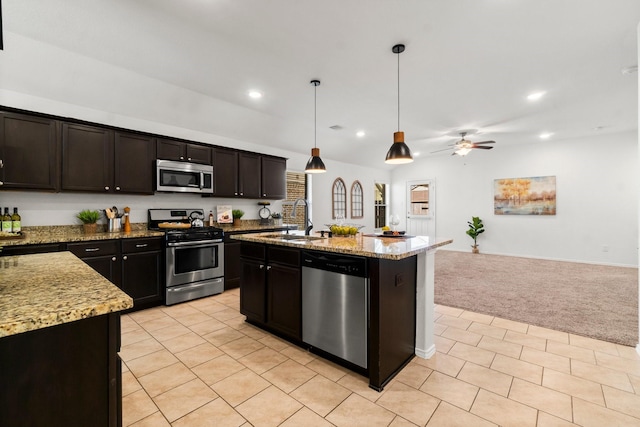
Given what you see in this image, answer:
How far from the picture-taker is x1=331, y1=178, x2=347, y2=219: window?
763 cm

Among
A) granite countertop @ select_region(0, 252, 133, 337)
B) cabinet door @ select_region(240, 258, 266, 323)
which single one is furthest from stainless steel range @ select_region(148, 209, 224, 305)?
granite countertop @ select_region(0, 252, 133, 337)

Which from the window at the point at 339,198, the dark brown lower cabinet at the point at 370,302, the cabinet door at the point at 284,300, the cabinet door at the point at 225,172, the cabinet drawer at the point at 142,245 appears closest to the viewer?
the dark brown lower cabinet at the point at 370,302

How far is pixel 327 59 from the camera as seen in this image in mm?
3088

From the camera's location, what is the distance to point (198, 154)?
4.58 meters

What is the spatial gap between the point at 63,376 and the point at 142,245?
3.06 meters

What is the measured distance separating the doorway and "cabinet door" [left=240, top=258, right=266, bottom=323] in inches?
264

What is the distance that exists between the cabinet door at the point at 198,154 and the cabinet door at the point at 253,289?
7.12ft

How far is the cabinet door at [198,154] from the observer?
4.48m

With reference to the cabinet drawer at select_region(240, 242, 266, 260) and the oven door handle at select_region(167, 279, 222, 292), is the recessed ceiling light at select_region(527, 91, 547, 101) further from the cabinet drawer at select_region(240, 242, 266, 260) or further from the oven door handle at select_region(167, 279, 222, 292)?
the oven door handle at select_region(167, 279, 222, 292)

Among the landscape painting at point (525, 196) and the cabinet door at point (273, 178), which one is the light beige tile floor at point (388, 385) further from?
the landscape painting at point (525, 196)

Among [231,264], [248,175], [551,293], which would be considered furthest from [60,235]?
[551,293]

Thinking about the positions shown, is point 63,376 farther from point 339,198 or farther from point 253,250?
point 339,198

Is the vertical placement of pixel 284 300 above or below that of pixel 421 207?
below

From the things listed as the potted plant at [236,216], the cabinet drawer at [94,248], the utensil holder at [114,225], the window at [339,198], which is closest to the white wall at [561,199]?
the window at [339,198]
